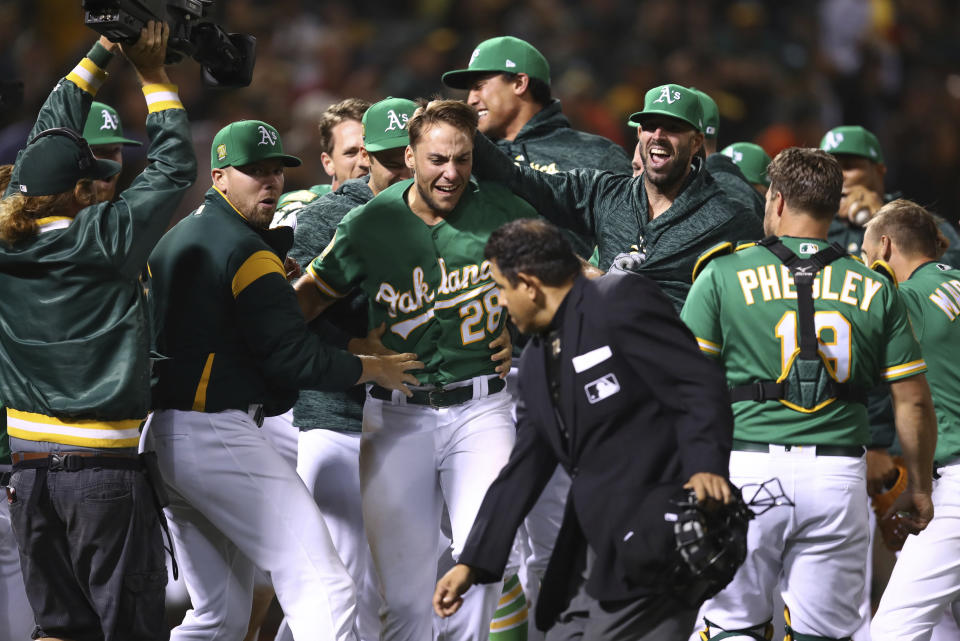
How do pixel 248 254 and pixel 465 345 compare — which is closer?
pixel 248 254

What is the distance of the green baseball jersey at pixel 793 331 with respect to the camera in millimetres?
4016

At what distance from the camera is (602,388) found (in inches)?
123

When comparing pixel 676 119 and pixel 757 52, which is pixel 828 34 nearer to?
pixel 757 52

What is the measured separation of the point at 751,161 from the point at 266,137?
3.63m

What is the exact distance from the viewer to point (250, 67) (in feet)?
15.1

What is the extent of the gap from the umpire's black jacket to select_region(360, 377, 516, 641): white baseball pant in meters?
1.10

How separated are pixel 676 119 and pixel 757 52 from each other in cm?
719

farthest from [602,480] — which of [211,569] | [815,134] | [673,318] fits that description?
[815,134]

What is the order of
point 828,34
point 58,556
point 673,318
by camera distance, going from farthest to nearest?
point 828,34
point 58,556
point 673,318

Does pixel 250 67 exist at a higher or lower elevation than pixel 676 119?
higher

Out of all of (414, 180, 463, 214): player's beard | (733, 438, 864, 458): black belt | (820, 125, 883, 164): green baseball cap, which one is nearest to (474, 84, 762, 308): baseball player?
(414, 180, 463, 214): player's beard

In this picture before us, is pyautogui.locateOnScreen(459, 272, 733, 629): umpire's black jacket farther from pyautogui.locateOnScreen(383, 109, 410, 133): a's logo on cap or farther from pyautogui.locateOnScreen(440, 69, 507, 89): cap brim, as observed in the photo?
pyautogui.locateOnScreen(440, 69, 507, 89): cap brim

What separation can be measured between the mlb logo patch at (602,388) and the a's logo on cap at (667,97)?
216 cm

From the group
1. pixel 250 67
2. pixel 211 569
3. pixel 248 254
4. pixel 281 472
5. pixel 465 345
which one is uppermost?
pixel 250 67
